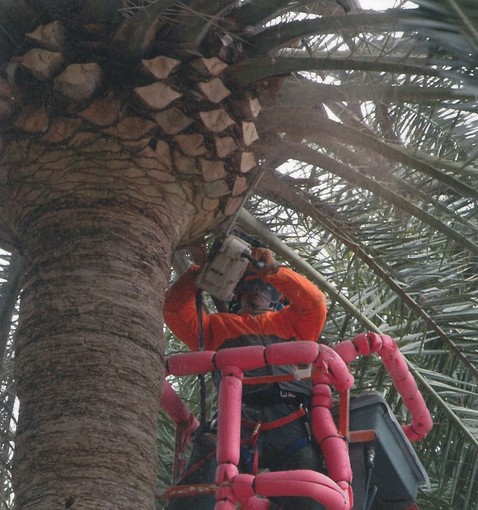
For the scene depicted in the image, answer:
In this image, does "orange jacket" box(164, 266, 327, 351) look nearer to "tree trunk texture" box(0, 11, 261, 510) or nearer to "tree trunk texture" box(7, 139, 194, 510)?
"tree trunk texture" box(0, 11, 261, 510)

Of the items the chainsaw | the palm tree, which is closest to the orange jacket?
the chainsaw

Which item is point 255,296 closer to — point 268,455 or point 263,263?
point 263,263

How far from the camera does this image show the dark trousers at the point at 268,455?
13.2 feet

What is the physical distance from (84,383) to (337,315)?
2649 mm

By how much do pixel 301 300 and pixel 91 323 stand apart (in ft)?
4.44

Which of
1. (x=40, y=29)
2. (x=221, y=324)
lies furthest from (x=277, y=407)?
(x=40, y=29)

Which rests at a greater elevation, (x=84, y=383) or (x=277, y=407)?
(x=277, y=407)

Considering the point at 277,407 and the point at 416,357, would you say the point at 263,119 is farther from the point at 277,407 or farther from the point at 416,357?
the point at 416,357

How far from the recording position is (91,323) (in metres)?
3.53

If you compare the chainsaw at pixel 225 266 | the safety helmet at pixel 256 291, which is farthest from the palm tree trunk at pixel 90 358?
the safety helmet at pixel 256 291

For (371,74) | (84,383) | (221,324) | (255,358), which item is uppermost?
(371,74)

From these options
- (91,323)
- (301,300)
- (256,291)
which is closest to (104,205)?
(91,323)

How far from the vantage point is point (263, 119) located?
4391 mm

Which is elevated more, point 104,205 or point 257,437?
point 104,205
